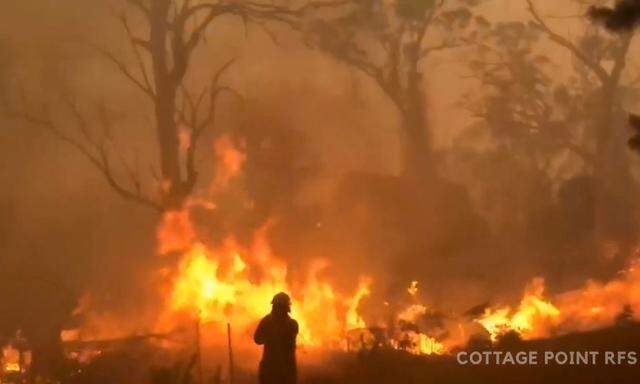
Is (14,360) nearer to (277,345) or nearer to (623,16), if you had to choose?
(277,345)

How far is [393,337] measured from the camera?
Answer: 15.2 m

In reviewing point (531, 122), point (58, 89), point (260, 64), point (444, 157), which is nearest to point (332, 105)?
point (260, 64)

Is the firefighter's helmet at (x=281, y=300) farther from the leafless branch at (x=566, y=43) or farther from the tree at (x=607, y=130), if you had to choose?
the leafless branch at (x=566, y=43)

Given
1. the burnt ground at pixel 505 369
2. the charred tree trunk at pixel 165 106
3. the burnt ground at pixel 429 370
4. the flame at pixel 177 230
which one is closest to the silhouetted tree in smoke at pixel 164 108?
the charred tree trunk at pixel 165 106

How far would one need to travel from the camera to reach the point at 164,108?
18719mm

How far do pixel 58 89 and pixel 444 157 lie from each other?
11.4 meters

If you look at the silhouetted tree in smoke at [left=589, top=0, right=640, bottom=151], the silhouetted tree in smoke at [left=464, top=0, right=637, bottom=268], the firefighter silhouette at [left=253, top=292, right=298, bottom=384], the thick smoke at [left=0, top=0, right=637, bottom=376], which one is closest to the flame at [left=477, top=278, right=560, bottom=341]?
the thick smoke at [left=0, top=0, right=637, bottom=376]

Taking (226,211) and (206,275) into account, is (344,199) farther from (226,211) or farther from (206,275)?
(206,275)

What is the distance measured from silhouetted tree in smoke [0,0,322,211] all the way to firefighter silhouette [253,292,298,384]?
8.37m

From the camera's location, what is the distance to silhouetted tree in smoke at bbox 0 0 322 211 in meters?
18.5

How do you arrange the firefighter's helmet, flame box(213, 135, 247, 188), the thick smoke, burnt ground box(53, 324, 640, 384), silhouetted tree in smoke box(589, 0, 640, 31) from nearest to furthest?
the firefighter's helmet, silhouetted tree in smoke box(589, 0, 640, 31), burnt ground box(53, 324, 640, 384), the thick smoke, flame box(213, 135, 247, 188)

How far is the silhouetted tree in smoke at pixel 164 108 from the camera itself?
60.6 feet

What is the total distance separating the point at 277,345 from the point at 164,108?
9.79 meters

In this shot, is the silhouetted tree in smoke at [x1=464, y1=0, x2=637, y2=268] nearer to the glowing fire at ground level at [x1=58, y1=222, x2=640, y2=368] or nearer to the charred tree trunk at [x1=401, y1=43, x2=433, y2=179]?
the charred tree trunk at [x1=401, y1=43, x2=433, y2=179]
